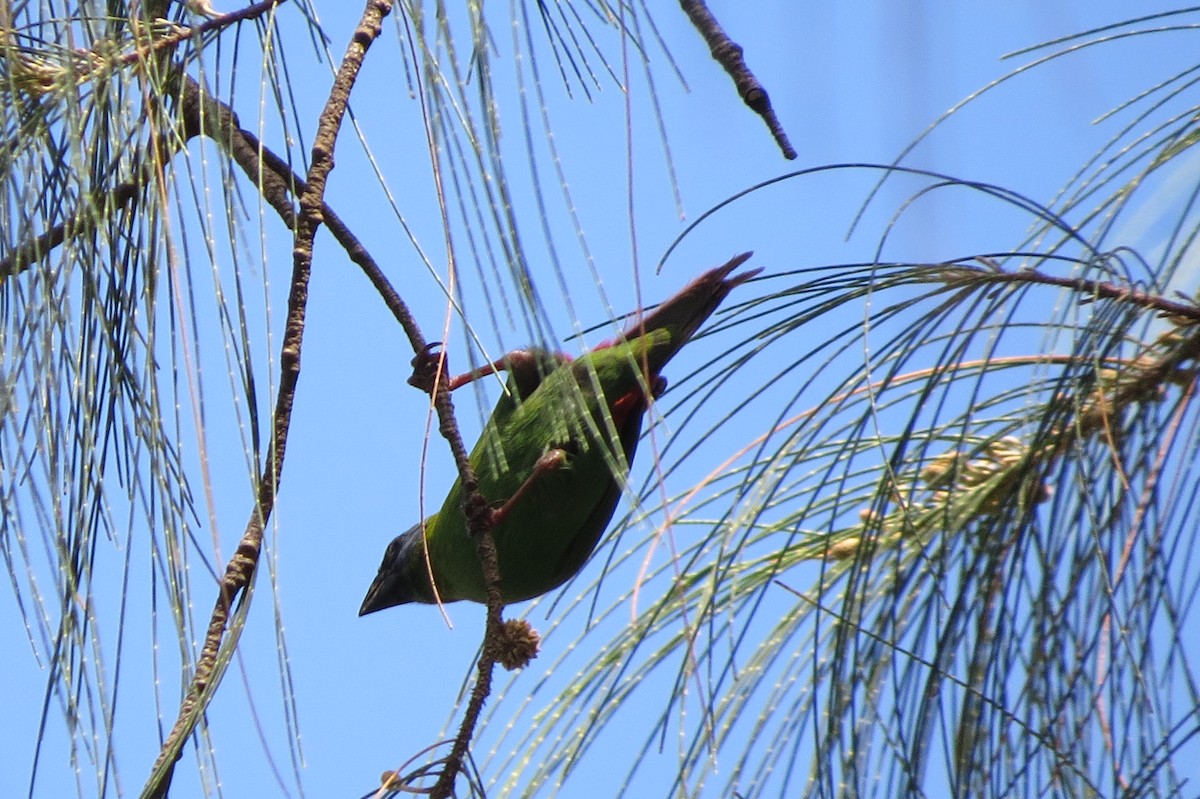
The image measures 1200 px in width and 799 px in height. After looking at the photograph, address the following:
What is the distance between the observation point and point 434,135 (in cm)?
93

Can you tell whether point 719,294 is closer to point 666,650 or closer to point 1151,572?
point 666,650

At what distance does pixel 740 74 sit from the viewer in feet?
2.92

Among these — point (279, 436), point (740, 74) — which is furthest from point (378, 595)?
point (740, 74)

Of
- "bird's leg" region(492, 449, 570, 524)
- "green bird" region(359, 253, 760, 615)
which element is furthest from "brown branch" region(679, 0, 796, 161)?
"bird's leg" region(492, 449, 570, 524)

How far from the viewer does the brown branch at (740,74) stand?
879 mm

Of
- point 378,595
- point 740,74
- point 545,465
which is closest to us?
point 740,74

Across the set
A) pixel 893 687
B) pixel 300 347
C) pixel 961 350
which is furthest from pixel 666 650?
pixel 300 347

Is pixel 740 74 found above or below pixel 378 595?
below

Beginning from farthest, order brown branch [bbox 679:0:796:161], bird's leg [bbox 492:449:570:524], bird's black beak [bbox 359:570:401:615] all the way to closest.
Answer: bird's black beak [bbox 359:570:401:615]
bird's leg [bbox 492:449:570:524]
brown branch [bbox 679:0:796:161]

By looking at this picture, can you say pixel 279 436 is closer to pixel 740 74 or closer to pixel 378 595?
pixel 740 74

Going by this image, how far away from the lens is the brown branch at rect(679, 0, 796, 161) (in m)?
0.88

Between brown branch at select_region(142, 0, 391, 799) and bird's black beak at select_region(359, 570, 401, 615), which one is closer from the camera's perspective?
brown branch at select_region(142, 0, 391, 799)

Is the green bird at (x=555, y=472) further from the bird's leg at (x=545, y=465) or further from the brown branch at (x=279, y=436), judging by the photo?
the brown branch at (x=279, y=436)

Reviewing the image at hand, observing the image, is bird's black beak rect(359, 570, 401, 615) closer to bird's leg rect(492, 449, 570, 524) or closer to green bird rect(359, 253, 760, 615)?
green bird rect(359, 253, 760, 615)
